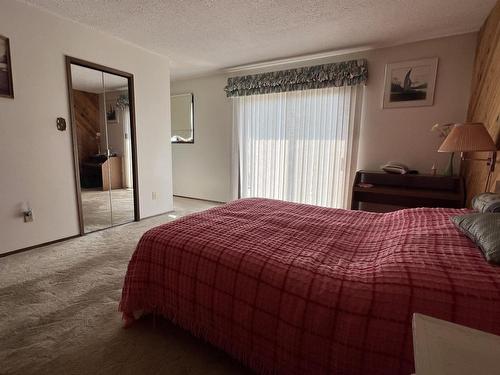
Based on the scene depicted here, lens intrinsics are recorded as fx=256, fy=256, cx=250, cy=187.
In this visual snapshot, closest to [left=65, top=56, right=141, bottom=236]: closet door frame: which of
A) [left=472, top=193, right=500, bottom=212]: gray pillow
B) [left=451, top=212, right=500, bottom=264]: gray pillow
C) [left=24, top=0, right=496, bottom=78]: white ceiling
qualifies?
[left=24, top=0, right=496, bottom=78]: white ceiling

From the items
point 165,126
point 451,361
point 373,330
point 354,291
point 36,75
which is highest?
point 36,75

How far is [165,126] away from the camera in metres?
3.96

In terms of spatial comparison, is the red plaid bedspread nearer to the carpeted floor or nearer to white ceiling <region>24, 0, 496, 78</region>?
white ceiling <region>24, 0, 496, 78</region>

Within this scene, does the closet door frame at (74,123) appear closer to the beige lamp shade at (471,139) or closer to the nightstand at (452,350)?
the nightstand at (452,350)

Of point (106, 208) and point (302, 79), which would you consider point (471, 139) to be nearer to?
point (302, 79)

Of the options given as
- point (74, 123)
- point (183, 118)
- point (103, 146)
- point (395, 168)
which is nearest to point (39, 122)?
point (74, 123)

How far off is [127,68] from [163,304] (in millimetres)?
3103

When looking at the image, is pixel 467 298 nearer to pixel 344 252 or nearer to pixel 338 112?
pixel 344 252

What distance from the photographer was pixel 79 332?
1.52m

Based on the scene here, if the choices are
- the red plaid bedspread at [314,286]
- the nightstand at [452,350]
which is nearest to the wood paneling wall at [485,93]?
the red plaid bedspread at [314,286]

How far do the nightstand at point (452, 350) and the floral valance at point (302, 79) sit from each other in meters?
3.35

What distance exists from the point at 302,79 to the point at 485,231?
3.07 meters

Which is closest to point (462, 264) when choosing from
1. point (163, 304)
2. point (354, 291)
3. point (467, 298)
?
point (467, 298)

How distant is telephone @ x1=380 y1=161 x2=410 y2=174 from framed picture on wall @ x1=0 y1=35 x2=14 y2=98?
4008 millimetres
